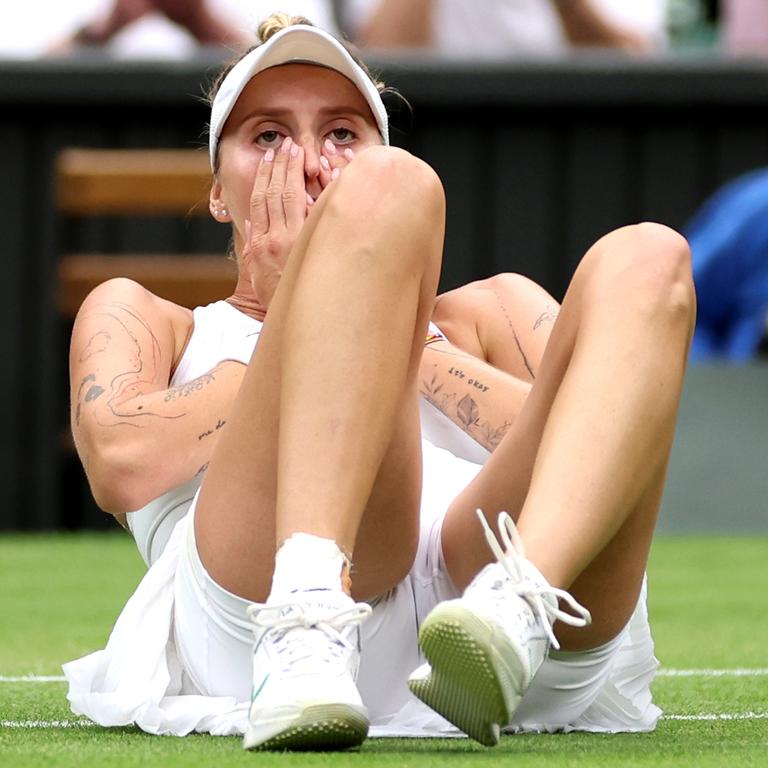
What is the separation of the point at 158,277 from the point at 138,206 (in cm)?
27

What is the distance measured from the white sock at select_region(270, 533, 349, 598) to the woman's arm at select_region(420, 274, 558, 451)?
0.55 m

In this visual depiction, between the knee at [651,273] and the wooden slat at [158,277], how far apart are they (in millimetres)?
4591

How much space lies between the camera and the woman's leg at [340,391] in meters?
1.80

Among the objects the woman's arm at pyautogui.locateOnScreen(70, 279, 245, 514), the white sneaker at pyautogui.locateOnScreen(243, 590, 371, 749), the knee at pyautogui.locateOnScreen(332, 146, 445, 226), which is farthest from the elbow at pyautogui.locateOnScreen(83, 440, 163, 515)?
the knee at pyautogui.locateOnScreen(332, 146, 445, 226)

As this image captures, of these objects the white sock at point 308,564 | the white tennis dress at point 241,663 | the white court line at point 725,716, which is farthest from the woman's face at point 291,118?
the white court line at point 725,716

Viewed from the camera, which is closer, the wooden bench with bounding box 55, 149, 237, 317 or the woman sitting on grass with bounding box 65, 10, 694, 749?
the woman sitting on grass with bounding box 65, 10, 694, 749

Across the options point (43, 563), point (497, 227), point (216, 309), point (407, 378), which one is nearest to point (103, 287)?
point (216, 309)

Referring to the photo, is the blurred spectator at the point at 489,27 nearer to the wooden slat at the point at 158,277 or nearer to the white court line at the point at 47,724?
the wooden slat at the point at 158,277

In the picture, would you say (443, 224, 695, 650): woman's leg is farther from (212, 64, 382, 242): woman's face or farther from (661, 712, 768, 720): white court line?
(212, 64, 382, 242): woman's face

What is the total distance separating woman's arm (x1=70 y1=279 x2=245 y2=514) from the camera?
214 centimetres

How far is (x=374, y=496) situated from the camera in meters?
1.90

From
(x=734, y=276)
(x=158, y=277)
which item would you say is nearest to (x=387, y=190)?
(x=734, y=276)

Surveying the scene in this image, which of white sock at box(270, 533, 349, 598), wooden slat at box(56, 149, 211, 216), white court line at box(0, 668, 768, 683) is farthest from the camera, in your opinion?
wooden slat at box(56, 149, 211, 216)

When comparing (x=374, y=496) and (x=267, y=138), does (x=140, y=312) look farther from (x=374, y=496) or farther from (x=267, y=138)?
(x=374, y=496)
